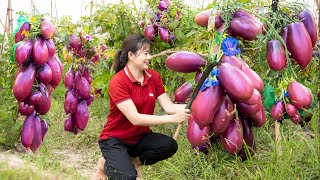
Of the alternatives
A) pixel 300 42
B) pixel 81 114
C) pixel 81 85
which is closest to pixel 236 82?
pixel 300 42

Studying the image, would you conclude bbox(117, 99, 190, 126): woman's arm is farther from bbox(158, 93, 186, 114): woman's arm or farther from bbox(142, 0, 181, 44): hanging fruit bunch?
bbox(142, 0, 181, 44): hanging fruit bunch

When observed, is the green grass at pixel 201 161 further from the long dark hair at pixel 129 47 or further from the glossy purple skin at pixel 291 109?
the long dark hair at pixel 129 47

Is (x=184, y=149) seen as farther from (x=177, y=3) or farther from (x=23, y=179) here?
(x=23, y=179)

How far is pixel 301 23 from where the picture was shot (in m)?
2.00

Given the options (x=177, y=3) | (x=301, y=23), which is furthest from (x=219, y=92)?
(x=177, y=3)

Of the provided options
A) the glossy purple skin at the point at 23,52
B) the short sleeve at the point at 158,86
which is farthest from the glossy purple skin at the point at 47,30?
the short sleeve at the point at 158,86

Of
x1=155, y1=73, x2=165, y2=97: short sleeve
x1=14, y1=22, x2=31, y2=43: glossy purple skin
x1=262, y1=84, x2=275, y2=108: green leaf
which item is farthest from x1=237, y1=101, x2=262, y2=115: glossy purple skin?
x1=14, y1=22, x2=31, y2=43: glossy purple skin

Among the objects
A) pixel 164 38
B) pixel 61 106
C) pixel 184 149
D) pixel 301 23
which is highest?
pixel 301 23

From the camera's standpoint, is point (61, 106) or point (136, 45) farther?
point (61, 106)

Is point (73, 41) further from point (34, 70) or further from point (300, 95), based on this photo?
point (300, 95)

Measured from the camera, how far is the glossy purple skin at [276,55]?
196 centimetres

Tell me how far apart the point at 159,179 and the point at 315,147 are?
815 millimetres

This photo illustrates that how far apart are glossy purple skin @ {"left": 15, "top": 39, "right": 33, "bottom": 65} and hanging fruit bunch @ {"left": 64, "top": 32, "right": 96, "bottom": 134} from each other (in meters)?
0.44

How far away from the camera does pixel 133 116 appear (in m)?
2.35
